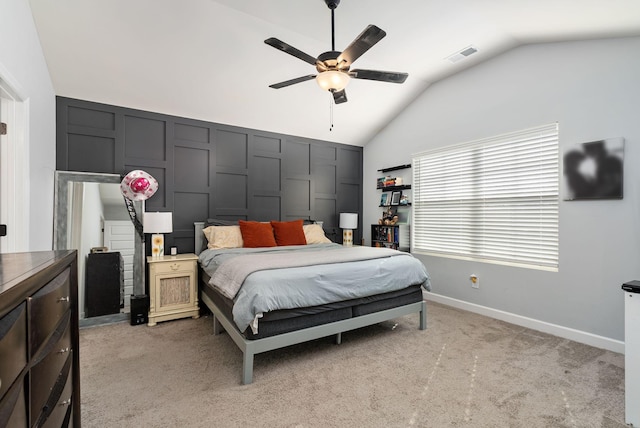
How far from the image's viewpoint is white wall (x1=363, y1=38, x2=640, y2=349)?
2625 millimetres

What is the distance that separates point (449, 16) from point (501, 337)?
3.10 meters

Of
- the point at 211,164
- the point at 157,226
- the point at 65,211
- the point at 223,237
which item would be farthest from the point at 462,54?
the point at 65,211

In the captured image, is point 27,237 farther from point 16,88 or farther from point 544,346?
point 544,346

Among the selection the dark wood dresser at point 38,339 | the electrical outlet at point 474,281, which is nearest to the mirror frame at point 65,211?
the dark wood dresser at point 38,339

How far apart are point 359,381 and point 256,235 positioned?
2211 millimetres

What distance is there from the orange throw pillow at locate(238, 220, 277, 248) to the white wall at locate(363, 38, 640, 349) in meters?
2.45

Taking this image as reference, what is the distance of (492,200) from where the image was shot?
3637 mm

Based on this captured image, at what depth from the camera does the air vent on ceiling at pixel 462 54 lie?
3.40 meters

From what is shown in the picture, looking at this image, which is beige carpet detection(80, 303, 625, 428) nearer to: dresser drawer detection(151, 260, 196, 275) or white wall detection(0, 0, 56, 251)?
dresser drawer detection(151, 260, 196, 275)

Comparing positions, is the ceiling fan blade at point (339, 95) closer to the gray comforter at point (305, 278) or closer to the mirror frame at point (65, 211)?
the gray comforter at point (305, 278)

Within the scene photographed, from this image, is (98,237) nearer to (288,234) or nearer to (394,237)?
(288,234)

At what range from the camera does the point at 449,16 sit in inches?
110

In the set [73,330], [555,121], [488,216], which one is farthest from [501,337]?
[73,330]

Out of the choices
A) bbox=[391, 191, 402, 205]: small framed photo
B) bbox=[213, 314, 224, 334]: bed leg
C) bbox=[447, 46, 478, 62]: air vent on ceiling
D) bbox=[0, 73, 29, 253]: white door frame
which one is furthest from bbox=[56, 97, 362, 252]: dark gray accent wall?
bbox=[447, 46, 478, 62]: air vent on ceiling
